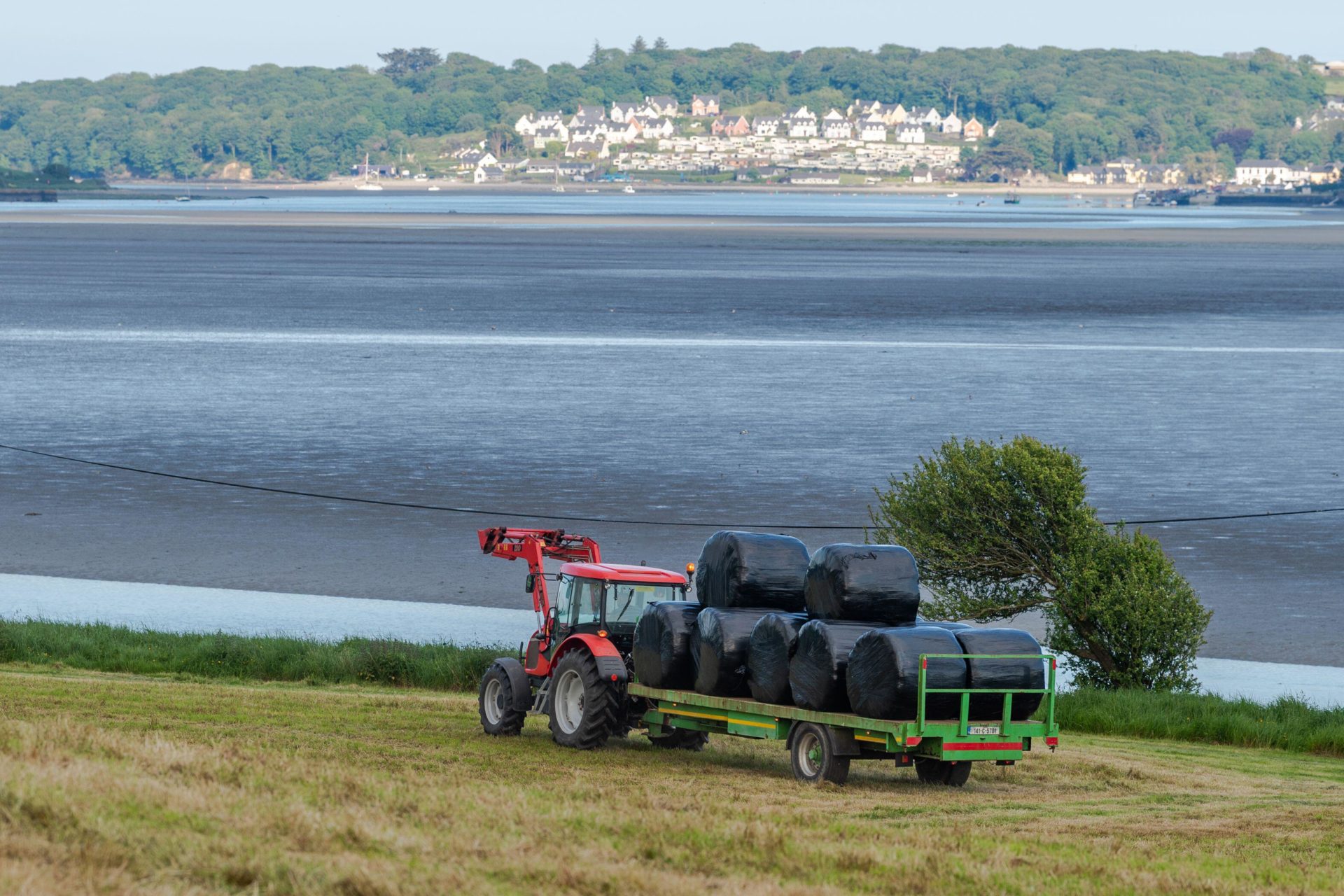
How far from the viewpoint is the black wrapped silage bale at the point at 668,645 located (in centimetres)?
1728

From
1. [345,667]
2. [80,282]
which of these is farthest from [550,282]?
[345,667]

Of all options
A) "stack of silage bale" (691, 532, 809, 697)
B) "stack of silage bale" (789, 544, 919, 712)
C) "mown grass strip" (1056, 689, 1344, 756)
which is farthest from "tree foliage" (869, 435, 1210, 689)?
"stack of silage bale" (789, 544, 919, 712)

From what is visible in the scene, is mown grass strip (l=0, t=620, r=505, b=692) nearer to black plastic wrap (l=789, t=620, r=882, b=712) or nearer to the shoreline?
the shoreline

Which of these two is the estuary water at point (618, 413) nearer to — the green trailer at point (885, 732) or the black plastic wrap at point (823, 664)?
the green trailer at point (885, 732)

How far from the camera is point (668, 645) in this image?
17297 millimetres

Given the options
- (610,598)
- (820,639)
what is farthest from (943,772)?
(610,598)

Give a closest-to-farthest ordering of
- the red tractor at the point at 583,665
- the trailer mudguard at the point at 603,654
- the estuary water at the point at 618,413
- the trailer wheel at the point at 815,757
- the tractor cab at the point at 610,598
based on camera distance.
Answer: the trailer wheel at the point at 815,757, the trailer mudguard at the point at 603,654, the red tractor at the point at 583,665, the tractor cab at the point at 610,598, the estuary water at the point at 618,413

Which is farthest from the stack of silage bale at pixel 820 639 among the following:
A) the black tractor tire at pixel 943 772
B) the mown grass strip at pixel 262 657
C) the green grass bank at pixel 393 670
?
the mown grass strip at pixel 262 657

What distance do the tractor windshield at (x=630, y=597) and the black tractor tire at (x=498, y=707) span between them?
134 cm

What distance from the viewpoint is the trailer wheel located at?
16.1 meters

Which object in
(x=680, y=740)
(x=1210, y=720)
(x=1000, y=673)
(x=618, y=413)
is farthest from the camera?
(x=618, y=413)

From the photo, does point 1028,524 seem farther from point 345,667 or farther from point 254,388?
point 254,388

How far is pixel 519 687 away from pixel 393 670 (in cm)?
647

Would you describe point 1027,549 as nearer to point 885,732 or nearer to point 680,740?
point 680,740
